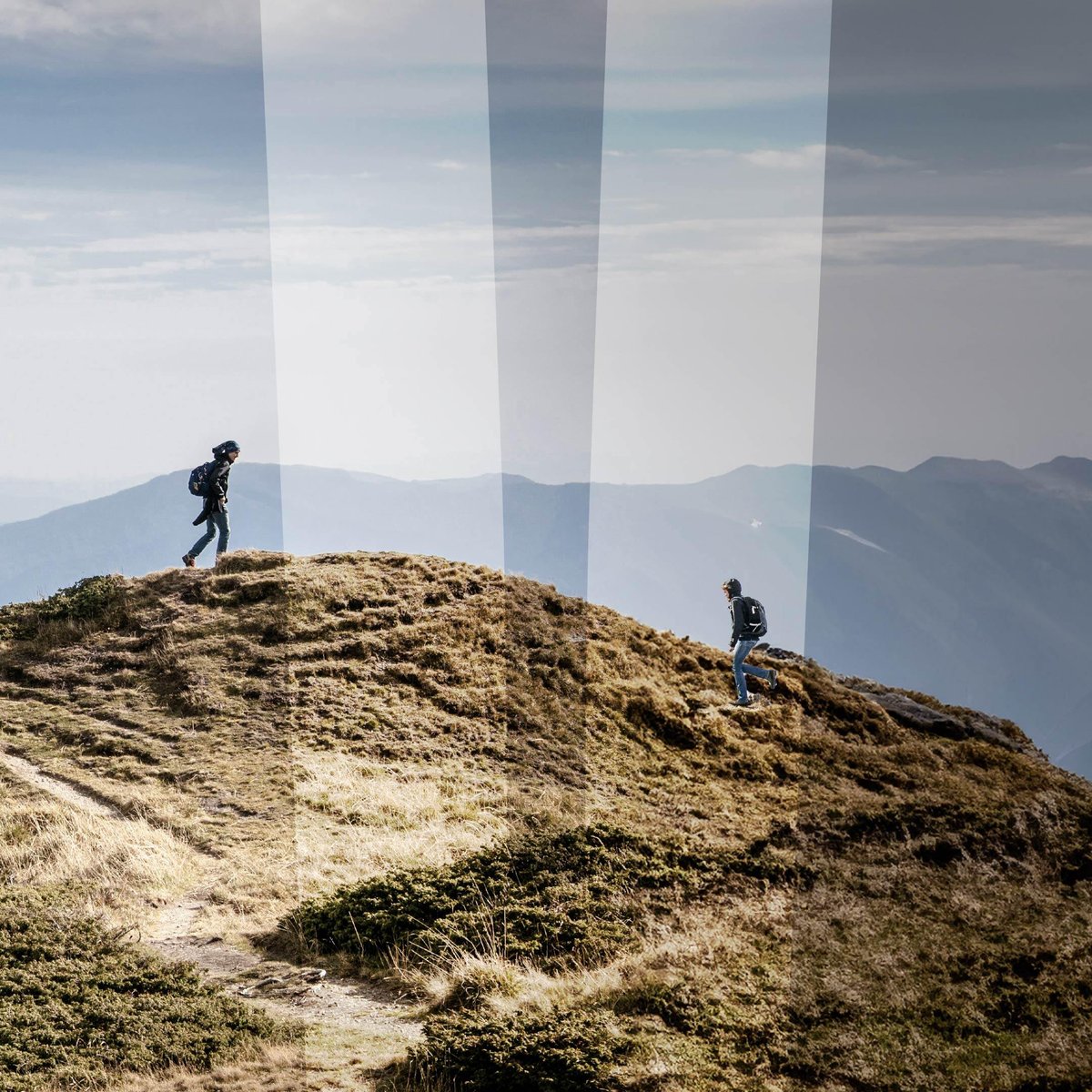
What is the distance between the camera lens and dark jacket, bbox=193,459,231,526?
23.8 metres

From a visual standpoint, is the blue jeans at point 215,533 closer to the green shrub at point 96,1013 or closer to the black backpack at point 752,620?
the black backpack at point 752,620

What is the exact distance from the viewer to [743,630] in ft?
71.5

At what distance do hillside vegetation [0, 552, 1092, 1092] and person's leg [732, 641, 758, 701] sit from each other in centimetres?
42

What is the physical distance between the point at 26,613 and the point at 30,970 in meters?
16.0

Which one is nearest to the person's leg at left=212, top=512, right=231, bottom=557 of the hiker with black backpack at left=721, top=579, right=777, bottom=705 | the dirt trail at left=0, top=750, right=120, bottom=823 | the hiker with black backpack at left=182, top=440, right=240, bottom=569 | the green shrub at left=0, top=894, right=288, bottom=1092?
the hiker with black backpack at left=182, top=440, right=240, bottom=569

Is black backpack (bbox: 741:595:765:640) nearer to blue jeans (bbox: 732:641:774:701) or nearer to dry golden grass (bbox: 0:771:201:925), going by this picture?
blue jeans (bbox: 732:641:774:701)

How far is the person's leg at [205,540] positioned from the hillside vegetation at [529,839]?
0.77 metres

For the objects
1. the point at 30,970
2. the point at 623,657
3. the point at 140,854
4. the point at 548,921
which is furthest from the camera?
the point at 623,657

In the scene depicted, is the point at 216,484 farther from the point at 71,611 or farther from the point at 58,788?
the point at 58,788

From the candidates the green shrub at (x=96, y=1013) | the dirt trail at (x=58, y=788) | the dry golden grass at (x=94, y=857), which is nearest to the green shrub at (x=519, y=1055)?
the green shrub at (x=96, y=1013)

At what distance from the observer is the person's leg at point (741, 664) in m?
22.0

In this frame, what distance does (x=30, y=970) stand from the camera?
1035cm

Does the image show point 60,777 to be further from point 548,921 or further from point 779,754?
point 779,754

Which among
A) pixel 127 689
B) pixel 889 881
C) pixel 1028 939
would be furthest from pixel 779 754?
pixel 127 689
